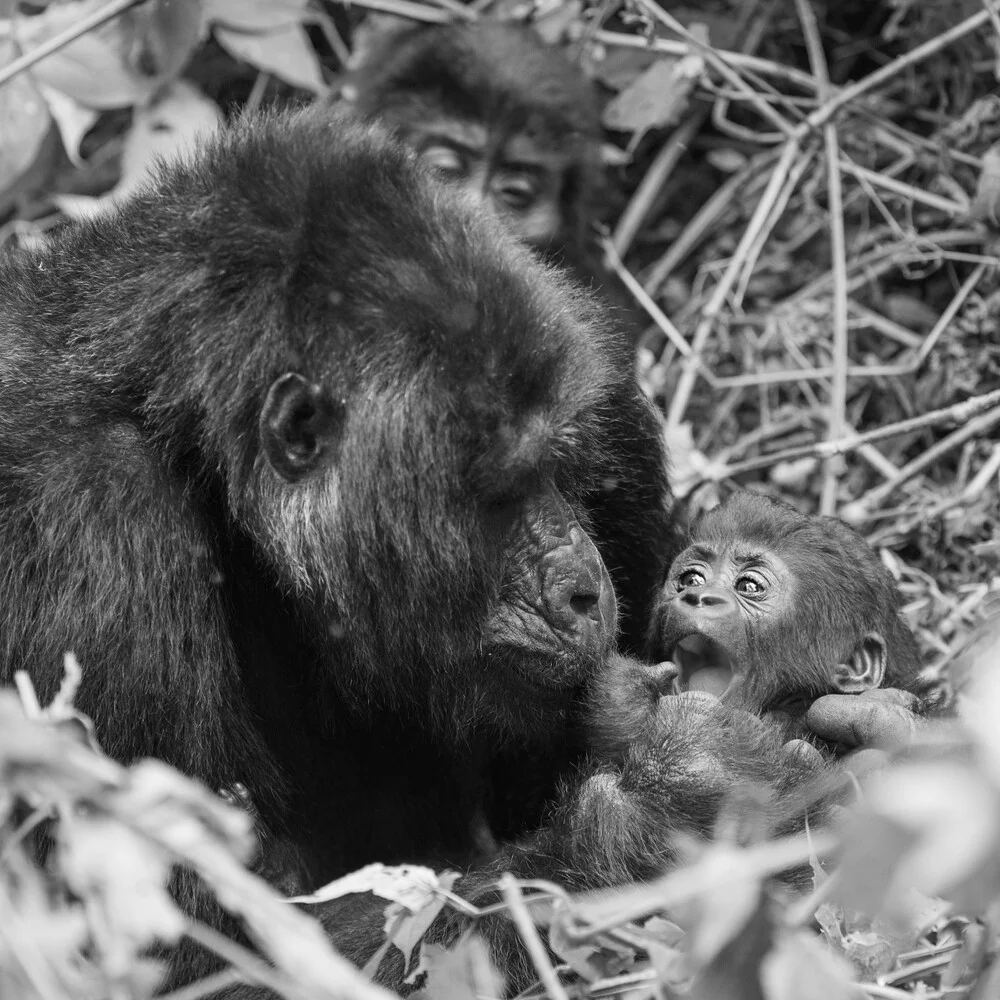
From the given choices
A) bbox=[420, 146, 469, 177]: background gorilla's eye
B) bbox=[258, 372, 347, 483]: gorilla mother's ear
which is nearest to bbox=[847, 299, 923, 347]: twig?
bbox=[420, 146, 469, 177]: background gorilla's eye

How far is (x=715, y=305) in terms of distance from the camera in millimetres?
4785

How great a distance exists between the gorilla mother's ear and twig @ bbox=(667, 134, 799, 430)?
6.54 ft

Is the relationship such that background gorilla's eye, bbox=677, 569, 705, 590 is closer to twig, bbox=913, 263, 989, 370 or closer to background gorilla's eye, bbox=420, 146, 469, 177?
twig, bbox=913, 263, 989, 370

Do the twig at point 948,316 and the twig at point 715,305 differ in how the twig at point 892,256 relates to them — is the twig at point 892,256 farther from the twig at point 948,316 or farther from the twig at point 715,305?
the twig at point 715,305

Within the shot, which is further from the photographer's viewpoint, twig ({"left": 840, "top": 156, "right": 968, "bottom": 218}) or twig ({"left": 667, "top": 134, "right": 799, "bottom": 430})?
twig ({"left": 840, "top": 156, "right": 968, "bottom": 218})

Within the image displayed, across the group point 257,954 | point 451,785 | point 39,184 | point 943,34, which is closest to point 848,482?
point 943,34

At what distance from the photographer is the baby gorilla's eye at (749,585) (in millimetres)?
3232

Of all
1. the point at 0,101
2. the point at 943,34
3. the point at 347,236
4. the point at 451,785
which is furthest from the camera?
the point at 943,34

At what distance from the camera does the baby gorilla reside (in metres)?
3.15

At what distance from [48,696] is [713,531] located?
157cm

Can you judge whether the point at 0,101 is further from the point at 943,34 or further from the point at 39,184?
the point at 943,34

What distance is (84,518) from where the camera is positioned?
247 cm

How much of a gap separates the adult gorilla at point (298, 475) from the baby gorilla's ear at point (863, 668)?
545 mm

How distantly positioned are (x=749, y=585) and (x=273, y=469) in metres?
1.17
